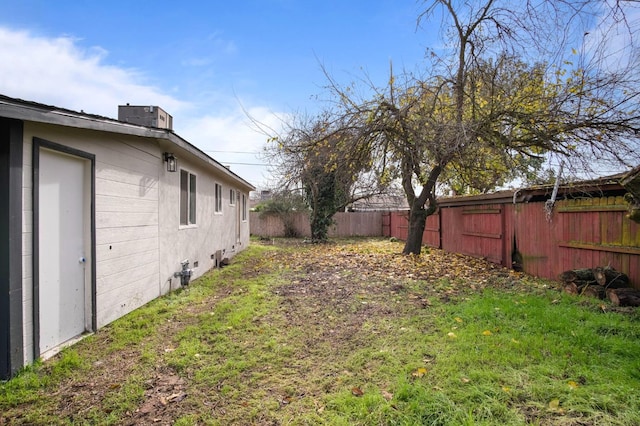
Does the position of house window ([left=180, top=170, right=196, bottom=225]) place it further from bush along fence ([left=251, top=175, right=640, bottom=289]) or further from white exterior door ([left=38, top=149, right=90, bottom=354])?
bush along fence ([left=251, top=175, right=640, bottom=289])

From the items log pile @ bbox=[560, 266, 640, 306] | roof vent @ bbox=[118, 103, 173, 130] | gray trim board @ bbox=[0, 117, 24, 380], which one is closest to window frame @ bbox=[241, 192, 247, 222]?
roof vent @ bbox=[118, 103, 173, 130]

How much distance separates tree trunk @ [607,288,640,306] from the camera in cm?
477

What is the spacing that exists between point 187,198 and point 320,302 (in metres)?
4.10

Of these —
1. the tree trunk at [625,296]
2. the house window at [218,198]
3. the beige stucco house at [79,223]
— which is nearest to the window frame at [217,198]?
the house window at [218,198]

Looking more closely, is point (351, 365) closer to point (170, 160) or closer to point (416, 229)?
point (170, 160)

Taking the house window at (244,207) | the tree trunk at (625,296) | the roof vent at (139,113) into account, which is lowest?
the tree trunk at (625,296)

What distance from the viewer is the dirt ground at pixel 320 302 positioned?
2.79 m

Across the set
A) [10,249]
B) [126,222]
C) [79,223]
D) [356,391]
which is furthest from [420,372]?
[126,222]

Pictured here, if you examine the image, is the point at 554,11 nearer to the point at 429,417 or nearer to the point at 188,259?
the point at 429,417

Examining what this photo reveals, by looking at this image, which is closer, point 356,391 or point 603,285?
point 356,391

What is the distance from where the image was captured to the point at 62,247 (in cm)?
388

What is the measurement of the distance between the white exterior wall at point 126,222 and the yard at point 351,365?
44cm

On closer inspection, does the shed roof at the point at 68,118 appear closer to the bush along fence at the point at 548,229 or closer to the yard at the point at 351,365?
the yard at the point at 351,365

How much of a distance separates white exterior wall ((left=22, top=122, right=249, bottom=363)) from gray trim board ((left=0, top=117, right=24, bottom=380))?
11 centimetres
